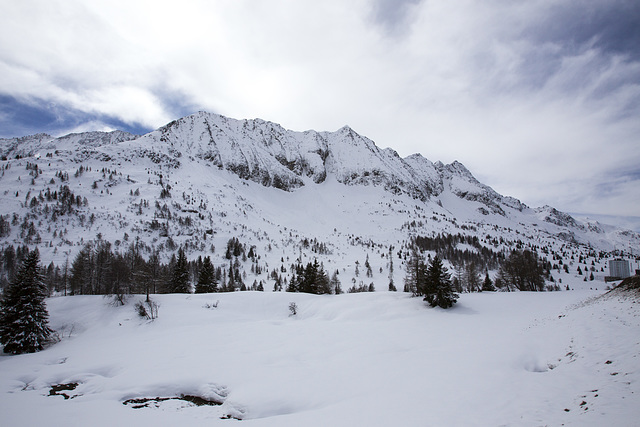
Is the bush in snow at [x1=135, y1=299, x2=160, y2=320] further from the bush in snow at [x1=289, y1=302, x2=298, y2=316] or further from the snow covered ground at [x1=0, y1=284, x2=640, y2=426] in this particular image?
the bush in snow at [x1=289, y1=302, x2=298, y2=316]

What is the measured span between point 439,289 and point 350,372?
25.9 m

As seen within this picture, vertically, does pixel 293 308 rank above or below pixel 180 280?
below

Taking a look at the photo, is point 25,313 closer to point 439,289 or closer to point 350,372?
point 350,372

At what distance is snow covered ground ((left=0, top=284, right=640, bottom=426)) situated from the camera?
11570 mm

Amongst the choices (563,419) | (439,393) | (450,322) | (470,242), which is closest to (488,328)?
(450,322)

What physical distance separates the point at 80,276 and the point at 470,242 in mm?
196430

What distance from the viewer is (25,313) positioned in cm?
2894

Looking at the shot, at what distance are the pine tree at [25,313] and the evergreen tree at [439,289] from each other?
47.6m

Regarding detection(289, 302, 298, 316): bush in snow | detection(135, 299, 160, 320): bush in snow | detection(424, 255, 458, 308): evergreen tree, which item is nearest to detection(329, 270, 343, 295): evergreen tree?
detection(289, 302, 298, 316): bush in snow

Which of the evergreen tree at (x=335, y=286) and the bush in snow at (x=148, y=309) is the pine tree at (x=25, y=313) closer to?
the bush in snow at (x=148, y=309)

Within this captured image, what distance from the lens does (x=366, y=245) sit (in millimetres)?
165250

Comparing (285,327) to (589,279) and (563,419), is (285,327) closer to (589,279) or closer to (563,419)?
(563,419)

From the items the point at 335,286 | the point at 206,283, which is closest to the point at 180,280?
the point at 206,283

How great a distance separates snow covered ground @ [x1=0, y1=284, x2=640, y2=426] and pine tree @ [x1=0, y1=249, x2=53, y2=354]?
2.20m
